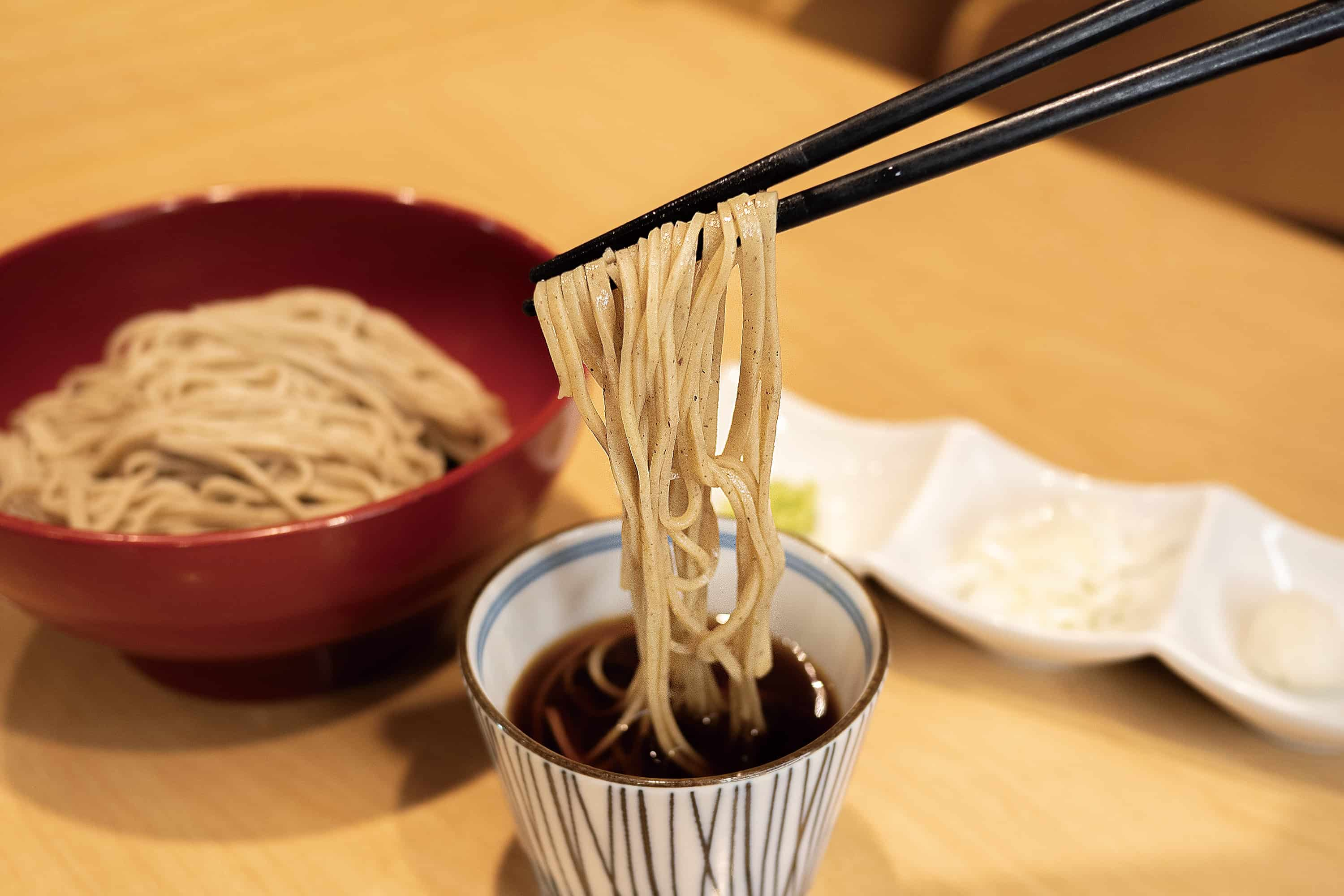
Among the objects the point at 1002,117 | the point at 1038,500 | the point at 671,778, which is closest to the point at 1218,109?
the point at 1038,500

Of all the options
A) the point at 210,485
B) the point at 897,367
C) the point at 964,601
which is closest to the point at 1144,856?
the point at 964,601

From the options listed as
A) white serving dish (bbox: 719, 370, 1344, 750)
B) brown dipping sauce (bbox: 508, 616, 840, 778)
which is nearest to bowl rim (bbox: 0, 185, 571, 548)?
brown dipping sauce (bbox: 508, 616, 840, 778)

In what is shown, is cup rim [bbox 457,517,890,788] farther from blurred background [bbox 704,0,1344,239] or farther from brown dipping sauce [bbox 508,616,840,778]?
blurred background [bbox 704,0,1344,239]

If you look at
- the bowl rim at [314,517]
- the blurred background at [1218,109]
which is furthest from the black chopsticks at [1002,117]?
the blurred background at [1218,109]

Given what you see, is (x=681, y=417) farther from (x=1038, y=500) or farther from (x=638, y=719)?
(x=1038, y=500)

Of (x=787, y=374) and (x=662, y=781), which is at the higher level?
(x=662, y=781)

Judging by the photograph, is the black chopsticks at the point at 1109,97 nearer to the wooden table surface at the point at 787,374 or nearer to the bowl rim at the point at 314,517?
the bowl rim at the point at 314,517
